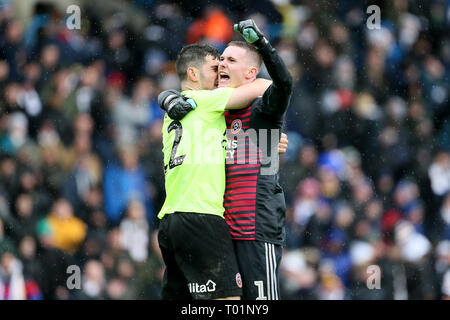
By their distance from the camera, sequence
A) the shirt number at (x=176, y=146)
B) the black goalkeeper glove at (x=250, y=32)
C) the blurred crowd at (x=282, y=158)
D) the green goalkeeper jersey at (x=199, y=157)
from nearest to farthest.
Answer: the black goalkeeper glove at (x=250, y=32) < the green goalkeeper jersey at (x=199, y=157) < the shirt number at (x=176, y=146) < the blurred crowd at (x=282, y=158)

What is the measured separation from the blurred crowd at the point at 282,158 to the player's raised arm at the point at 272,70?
3929 millimetres

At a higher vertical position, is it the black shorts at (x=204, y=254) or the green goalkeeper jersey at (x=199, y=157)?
the green goalkeeper jersey at (x=199, y=157)

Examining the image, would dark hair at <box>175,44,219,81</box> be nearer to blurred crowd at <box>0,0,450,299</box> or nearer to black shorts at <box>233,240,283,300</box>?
black shorts at <box>233,240,283,300</box>

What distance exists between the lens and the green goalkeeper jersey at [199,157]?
442 centimetres

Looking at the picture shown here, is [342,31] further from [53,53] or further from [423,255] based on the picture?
[53,53]

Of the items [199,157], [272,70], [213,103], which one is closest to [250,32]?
[272,70]

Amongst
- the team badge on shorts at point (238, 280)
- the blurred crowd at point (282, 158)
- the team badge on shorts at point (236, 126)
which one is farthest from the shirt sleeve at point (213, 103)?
the blurred crowd at point (282, 158)

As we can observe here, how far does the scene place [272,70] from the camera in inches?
169

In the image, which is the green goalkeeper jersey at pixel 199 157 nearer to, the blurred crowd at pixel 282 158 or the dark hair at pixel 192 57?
the dark hair at pixel 192 57

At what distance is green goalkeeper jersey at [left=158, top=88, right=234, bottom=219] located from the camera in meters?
4.42

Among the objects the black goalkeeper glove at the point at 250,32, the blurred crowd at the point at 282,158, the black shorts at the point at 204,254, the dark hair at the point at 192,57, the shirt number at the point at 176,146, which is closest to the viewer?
the black goalkeeper glove at the point at 250,32

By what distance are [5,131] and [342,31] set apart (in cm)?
445

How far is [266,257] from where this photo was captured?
4.46m

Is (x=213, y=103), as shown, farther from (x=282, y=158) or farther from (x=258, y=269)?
(x=282, y=158)
